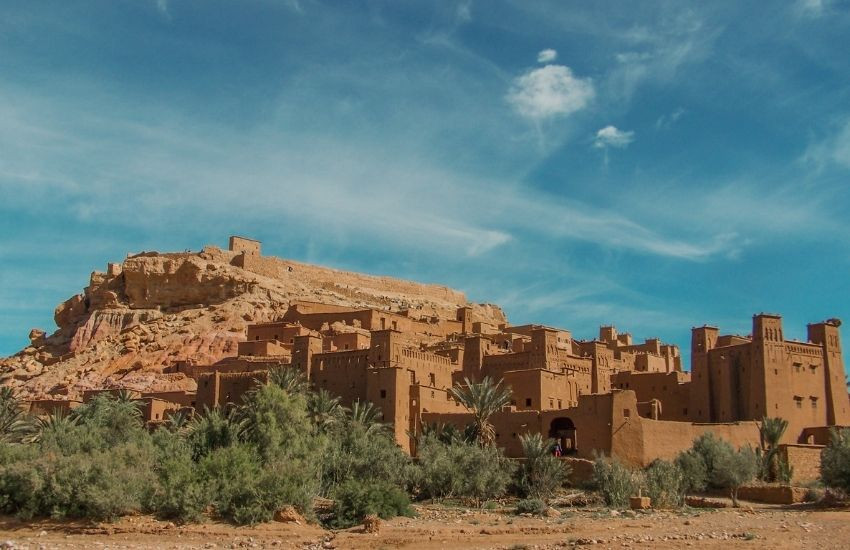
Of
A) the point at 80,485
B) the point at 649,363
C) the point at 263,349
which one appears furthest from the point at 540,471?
the point at 263,349

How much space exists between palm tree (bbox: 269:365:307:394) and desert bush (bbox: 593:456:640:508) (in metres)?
12.7

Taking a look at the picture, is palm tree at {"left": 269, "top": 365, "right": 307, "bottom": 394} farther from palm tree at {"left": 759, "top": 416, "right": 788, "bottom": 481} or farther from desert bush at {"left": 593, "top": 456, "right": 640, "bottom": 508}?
palm tree at {"left": 759, "top": 416, "right": 788, "bottom": 481}

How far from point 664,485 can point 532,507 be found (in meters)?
4.41

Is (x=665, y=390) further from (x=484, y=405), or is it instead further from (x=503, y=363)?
(x=484, y=405)

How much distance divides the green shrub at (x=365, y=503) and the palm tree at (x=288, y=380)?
31.4 ft

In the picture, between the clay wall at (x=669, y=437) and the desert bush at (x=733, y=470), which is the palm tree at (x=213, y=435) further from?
the desert bush at (x=733, y=470)

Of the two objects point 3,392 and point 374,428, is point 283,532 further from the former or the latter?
point 3,392

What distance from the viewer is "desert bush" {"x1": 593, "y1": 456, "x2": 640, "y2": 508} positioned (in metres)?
32.9

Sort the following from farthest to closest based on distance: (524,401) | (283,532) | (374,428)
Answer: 1. (524,401)
2. (374,428)
3. (283,532)

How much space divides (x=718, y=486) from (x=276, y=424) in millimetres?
15019

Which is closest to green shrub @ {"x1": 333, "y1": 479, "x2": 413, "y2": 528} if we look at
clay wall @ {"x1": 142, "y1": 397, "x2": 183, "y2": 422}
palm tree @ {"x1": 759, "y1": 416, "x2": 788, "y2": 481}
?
palm tree @ {"x1": 759, "y1": 416, "x2": 788, "y2": 481}

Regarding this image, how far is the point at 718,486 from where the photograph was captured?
3516 centimetres

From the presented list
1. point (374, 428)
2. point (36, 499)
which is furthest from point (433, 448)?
point (36, 499)

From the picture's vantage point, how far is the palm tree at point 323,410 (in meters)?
39.0
